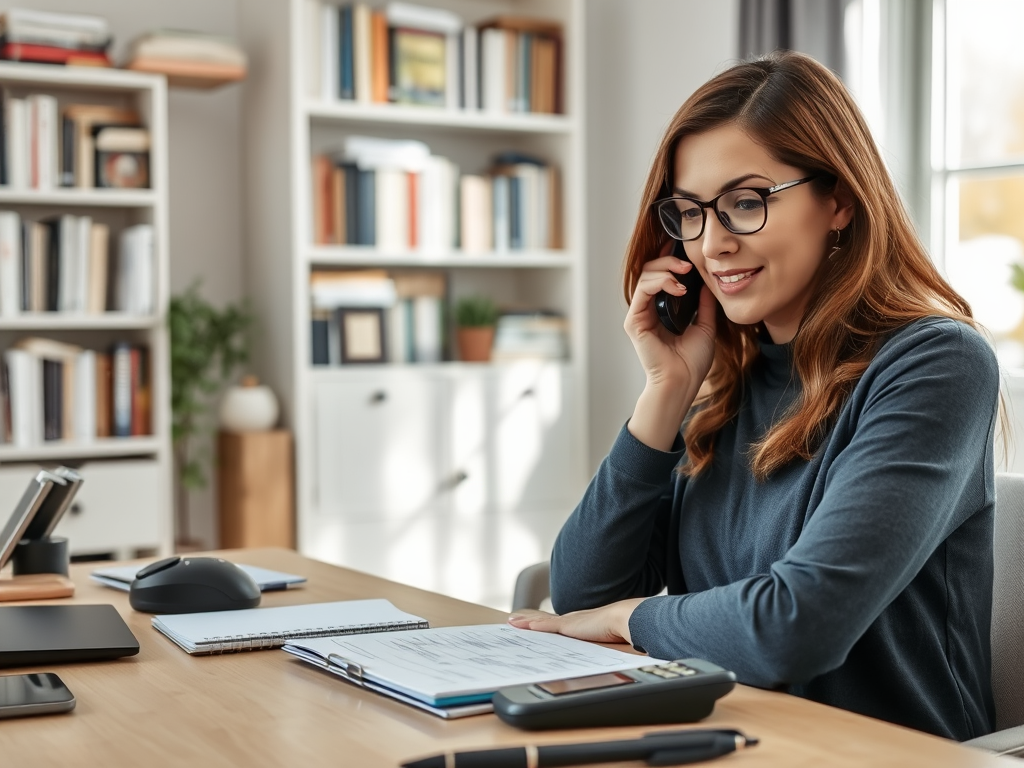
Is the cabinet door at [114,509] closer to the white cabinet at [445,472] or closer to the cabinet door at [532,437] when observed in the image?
the white cabinet at [445,472]

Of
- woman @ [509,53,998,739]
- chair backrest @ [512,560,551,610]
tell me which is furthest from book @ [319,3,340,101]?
chair backrest @ [512,560,551,610]

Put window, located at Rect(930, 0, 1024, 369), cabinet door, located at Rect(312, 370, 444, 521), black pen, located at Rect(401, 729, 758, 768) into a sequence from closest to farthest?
black pen, located at Rect(401, 729, 758, 768)
window, located at Rect(930, 0, 1024, 369)
cabinet door, located at Rect(312, 370, 444, 521)

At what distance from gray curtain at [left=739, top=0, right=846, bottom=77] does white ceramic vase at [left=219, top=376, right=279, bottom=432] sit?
5.61 feet

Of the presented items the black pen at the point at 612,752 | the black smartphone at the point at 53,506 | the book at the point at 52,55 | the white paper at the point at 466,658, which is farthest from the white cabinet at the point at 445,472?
the black pen at the point at 612,752

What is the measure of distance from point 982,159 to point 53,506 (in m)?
2.66

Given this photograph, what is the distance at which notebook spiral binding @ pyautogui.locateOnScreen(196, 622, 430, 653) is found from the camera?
1246mm

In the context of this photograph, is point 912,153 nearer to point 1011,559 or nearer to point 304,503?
point 304,503

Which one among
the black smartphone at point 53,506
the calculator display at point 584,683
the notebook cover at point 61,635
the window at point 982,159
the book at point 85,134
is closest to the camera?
the calculator display at point 584,683

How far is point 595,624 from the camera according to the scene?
4.24ft

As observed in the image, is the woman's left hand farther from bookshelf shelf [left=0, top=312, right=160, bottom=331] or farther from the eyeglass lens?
bookshelf shelf [left=0, top=312, right=160, bottom=331]

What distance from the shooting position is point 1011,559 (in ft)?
4.72

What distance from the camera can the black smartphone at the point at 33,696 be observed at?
3.32ft

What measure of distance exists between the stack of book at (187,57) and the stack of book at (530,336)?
3.75 ft

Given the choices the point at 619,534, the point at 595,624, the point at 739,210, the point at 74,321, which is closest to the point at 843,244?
the point at 739,210
